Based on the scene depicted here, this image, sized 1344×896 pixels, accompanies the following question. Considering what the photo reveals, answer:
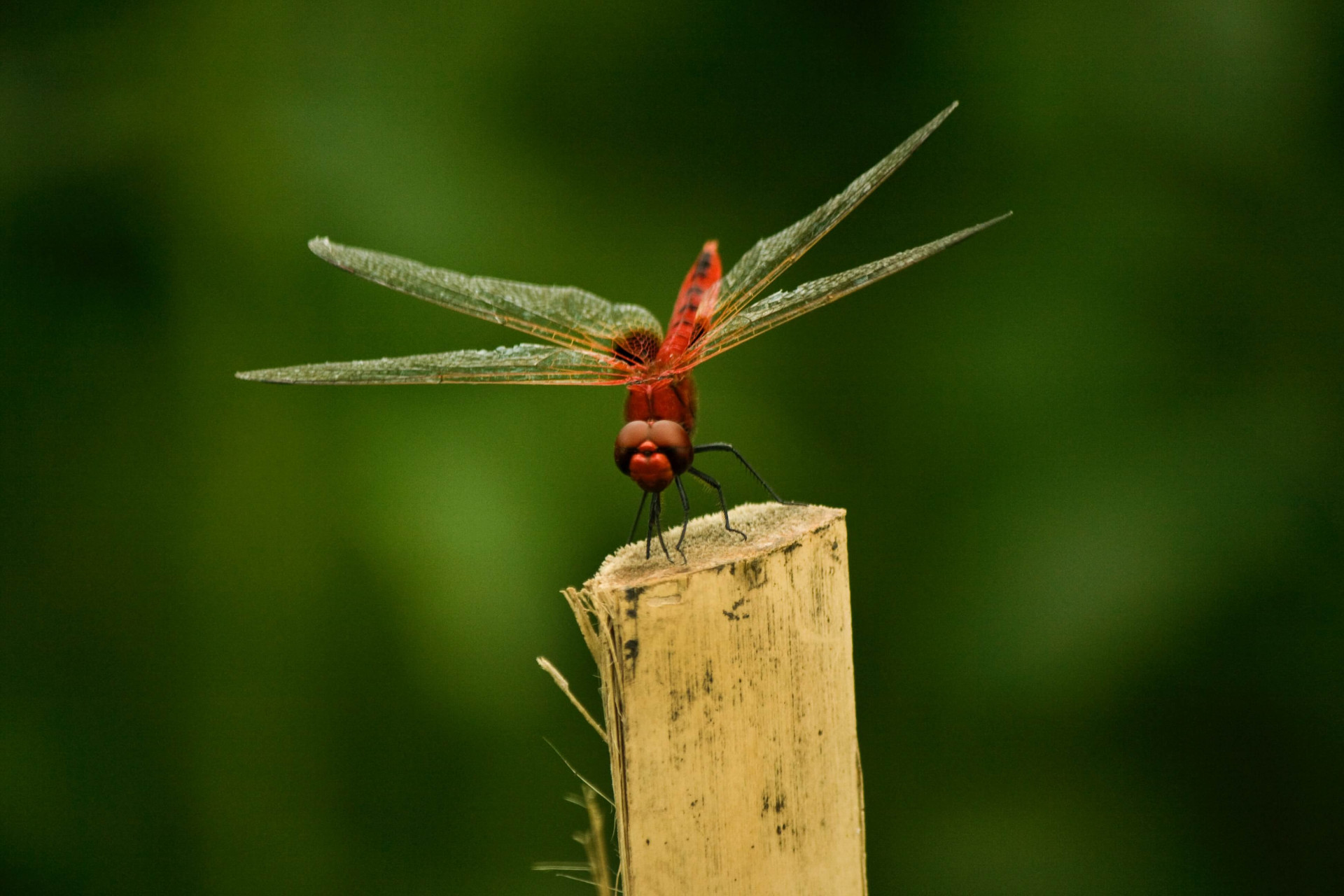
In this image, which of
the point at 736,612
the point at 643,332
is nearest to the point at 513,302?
the point at 643,332

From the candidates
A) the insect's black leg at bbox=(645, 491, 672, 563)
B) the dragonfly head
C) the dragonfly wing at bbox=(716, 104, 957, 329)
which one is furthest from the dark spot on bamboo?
the dragonfly wing at bbox=(716, 104, 957, 329)

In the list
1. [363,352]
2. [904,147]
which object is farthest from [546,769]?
[904,147]

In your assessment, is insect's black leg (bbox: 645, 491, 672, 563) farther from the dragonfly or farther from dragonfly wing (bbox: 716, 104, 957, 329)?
dragonfly wing (bbox: 716, 104, 957, 329)

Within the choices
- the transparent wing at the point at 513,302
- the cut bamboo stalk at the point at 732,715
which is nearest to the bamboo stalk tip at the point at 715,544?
the cut bamboo stalk at the point at 732,715

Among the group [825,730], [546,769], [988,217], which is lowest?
[546,769]

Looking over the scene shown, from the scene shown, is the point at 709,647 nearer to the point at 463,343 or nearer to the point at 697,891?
the point at 697,891

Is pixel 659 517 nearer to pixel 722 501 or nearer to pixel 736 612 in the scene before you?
pixel 722 501
